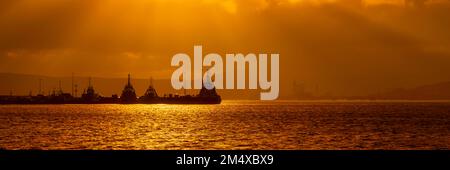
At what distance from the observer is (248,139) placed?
73.1 metres
